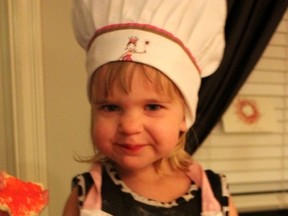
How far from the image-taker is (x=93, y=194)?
700mm

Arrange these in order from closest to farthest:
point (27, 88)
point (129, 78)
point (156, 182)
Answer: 1. point (129, 78)
2. point (156, 182)
3. point (27, 88)

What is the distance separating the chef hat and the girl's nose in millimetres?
92

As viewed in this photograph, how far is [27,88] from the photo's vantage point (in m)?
1.03

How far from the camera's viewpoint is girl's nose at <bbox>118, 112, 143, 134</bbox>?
62 centimetres

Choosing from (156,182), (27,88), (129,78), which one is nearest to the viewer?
(129,78)

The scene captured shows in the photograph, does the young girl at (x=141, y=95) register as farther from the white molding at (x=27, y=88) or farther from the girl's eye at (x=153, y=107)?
the white molding at (x=27, y=88)

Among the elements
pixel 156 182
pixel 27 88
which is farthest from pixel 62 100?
pixel 156 182

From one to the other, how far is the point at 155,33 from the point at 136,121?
16 centimetres

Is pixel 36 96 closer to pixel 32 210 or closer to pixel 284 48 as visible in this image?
pixel 32 210

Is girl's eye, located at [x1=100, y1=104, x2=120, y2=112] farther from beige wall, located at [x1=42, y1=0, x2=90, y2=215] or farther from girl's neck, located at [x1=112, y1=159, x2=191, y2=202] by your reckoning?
beige wall, located at [x1=42, y1=0, x2=90, y2=215]

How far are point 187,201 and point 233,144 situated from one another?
0.62 m

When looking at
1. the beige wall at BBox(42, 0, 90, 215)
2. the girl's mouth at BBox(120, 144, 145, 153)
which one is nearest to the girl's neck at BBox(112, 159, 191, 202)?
the girl's mouth at BBox(120, 144, 145, 153)

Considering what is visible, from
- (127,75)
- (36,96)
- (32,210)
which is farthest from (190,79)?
(36,96)

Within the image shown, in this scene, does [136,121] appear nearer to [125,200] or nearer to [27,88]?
[125,200]
